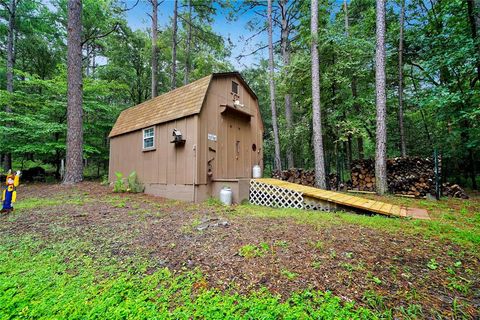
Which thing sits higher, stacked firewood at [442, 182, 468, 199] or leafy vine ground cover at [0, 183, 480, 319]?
stacked firewood at [442, 182, 468, 199]

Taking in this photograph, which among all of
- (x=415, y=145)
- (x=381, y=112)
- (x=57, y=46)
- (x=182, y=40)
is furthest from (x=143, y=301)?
(x=57, y=46)

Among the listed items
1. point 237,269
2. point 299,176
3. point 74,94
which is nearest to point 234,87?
point 299,176

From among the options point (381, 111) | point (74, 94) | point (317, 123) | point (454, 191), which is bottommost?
point (454, 191)

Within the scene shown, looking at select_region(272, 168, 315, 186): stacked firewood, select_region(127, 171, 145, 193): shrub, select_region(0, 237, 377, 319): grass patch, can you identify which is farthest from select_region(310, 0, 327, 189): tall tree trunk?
select_region(127, 171, 145, 193): shrub

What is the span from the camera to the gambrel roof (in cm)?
631

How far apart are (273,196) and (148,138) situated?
492cm

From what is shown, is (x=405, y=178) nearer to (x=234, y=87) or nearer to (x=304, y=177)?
(x=304, y=177)

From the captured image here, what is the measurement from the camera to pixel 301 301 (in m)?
1.75

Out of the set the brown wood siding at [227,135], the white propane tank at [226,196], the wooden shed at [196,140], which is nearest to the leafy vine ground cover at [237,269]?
the white propane tank at [226,196]

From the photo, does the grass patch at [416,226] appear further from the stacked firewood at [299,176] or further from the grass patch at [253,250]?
the stacked firewood at [299,176]

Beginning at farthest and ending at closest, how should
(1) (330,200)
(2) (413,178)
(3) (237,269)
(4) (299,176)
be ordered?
1. (4) (299,176)
2. (2) (413,178)
3. (1) (330,200)
4. (3) (237,269)

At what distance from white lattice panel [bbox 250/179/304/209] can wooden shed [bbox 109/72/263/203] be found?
0.93 ft

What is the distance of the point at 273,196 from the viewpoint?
6.12 metres

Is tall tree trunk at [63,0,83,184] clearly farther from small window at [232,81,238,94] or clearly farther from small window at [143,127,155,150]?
small window at [232,81,238,94]
